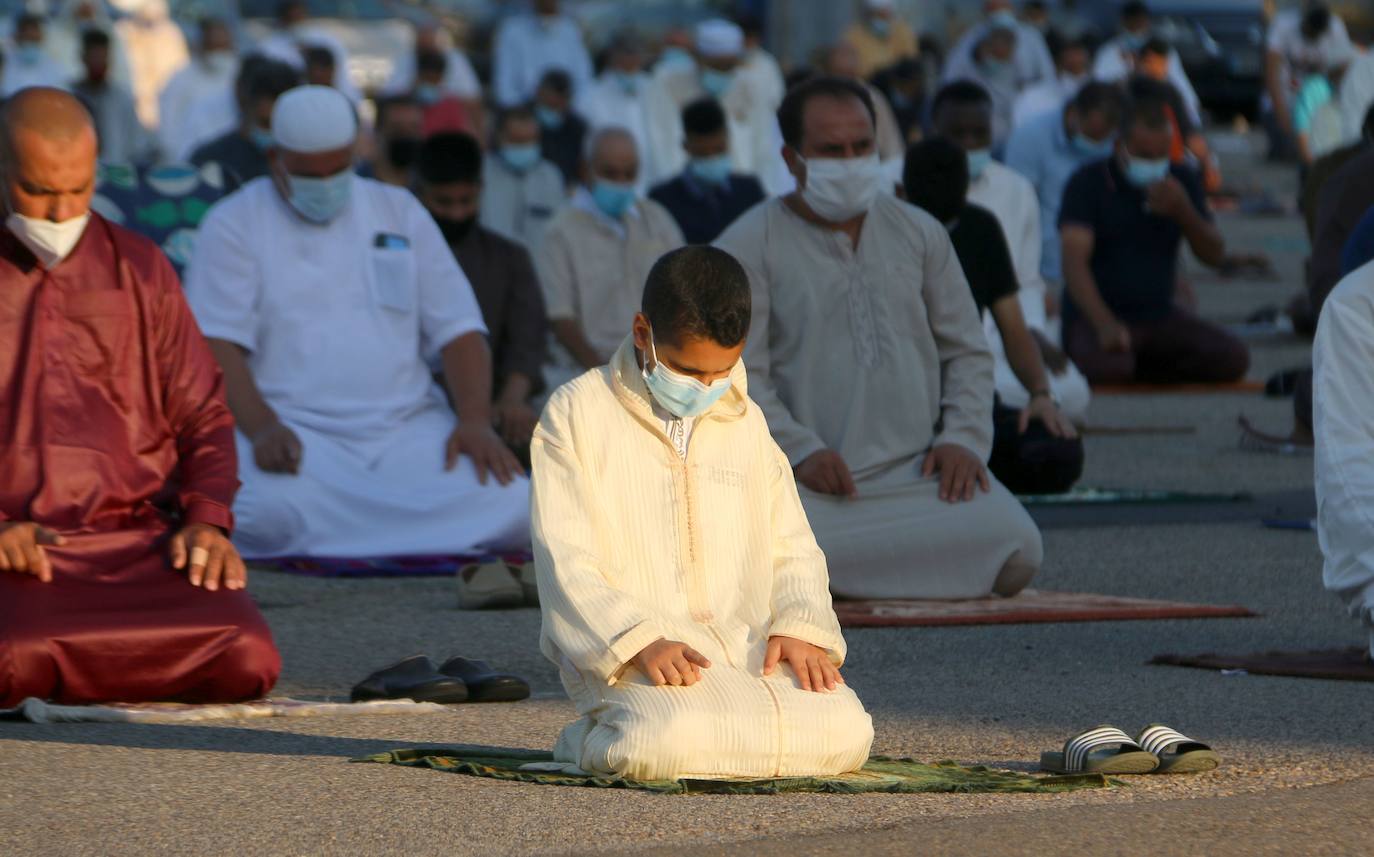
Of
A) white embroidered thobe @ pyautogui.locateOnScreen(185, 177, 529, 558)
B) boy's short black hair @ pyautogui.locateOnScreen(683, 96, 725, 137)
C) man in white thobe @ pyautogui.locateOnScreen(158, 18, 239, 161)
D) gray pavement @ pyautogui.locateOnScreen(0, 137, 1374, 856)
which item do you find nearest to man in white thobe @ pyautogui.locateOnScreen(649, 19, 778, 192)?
man in white thobe @ pyautogui.locateOnScreen(158, 18, 239, 161)

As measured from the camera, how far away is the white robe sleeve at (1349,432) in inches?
244

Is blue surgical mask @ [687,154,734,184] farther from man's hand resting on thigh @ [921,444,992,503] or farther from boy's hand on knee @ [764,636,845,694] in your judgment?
boy's hand on knee @ [764,636,845,694]

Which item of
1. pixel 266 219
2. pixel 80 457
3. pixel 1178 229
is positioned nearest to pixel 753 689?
pixel 80 457

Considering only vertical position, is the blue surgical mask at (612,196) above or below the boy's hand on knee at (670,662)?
above

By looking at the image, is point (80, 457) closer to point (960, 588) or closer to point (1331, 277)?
point (960, 588)

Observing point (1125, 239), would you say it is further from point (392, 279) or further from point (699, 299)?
point (699, 299)

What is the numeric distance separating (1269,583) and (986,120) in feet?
14.7

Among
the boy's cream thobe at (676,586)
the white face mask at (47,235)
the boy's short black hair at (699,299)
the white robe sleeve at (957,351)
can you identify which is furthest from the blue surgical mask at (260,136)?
the boy's short black hair at (699,299)

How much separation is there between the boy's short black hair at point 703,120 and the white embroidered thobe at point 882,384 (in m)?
5.70

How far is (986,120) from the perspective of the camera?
11.9 metres

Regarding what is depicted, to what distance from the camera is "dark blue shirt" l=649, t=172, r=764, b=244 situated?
13.3 metres

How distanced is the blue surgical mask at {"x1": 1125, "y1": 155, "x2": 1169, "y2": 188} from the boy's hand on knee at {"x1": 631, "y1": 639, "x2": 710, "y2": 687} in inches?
320

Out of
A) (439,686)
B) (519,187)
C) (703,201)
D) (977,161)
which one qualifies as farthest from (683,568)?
(519,187)

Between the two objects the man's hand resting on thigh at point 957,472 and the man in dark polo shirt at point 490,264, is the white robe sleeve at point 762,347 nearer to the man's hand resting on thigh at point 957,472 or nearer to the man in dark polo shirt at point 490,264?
the man's hand resting on thigh at point 957,472
